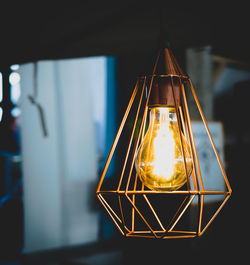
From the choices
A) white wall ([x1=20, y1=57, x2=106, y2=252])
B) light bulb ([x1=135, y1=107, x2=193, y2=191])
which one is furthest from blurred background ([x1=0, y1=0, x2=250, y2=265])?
light bulb ([x1=135, y1=107, x2=193, y2=191])

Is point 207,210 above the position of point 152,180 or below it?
below

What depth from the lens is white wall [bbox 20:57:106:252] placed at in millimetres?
2502

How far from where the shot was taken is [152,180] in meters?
0.52

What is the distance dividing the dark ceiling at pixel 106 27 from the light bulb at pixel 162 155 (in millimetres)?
266

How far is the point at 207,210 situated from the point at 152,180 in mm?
1302

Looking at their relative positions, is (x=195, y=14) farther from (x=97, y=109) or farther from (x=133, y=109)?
(x=97, y=109)

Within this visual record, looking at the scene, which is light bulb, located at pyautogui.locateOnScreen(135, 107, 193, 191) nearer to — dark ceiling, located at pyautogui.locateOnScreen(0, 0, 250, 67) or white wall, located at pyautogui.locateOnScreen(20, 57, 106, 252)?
dark ceiling, located at pyautogui.locateOnScreen(0, 0, 250, 67)

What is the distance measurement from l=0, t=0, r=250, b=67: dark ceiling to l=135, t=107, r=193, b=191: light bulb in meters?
0.27

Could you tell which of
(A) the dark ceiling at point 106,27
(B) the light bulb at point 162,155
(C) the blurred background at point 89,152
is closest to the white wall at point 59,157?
(C) the blurred background at point 89,152

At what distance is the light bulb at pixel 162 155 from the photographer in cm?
51

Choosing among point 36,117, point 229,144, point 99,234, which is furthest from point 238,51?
point 99,234

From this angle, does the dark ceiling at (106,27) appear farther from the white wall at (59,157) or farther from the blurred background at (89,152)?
the white wall at (59,157)

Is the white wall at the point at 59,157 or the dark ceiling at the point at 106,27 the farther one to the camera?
the white wall at the point at 59,157

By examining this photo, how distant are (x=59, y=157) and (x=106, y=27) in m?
1.95
